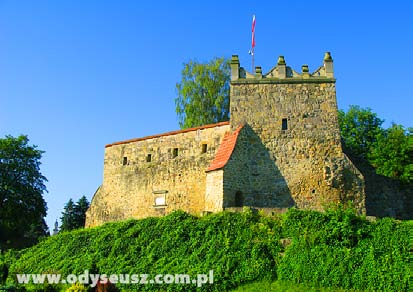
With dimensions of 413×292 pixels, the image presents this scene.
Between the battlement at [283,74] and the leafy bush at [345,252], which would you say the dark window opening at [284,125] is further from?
the leafy bush at [345,252]

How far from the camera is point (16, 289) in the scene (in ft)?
53.4

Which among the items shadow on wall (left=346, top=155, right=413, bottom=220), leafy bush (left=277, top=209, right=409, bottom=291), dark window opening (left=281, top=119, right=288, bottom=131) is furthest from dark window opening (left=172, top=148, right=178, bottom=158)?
shadow on wall (left=346, top=155, right=413, bottom=220)

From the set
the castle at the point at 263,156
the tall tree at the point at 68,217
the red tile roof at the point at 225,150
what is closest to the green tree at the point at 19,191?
the tall tree at the point at 68,217

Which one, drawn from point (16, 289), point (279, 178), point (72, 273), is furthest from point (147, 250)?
point (279, 178)

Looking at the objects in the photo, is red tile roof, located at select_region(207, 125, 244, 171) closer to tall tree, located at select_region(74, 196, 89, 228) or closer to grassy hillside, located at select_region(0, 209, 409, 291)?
grassy hillside, located at select_region(0, 209, 409, 291)

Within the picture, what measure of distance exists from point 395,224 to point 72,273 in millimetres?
12465

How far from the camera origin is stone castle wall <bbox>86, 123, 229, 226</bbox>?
2241 centimetres

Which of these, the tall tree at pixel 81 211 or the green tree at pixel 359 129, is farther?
the tall tree at pixel 81 211

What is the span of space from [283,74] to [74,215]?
85.7 ft

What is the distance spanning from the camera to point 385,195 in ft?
73.4

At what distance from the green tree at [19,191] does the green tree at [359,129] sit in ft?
73.8

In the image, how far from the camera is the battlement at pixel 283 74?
21516 millimetres

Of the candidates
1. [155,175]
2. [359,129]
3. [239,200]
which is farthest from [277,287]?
[359,129]

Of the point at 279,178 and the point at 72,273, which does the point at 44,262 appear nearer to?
the point at 72,273
